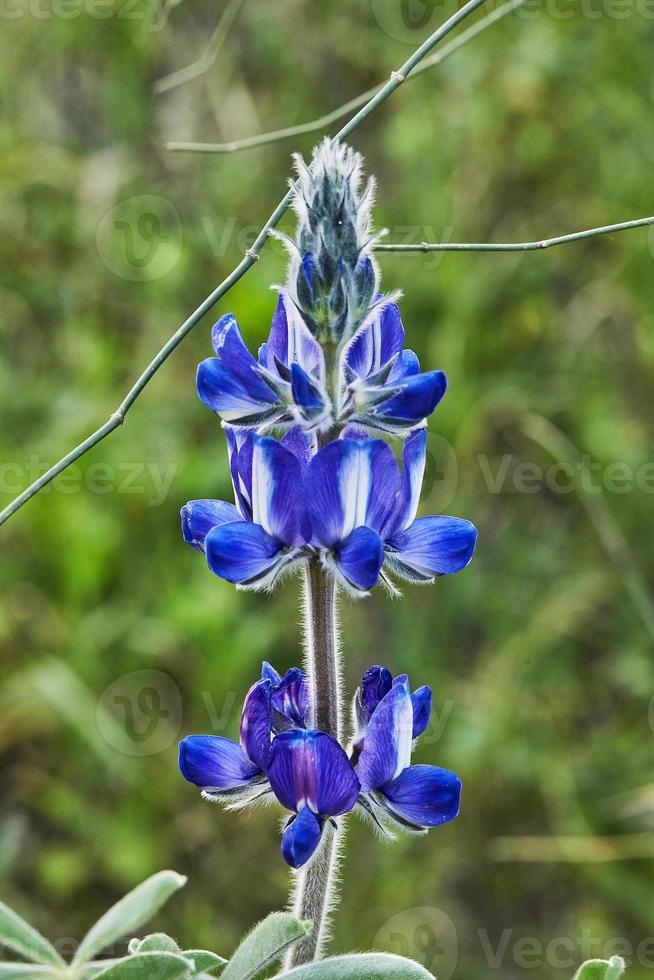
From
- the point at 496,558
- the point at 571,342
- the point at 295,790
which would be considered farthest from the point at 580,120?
the point at 295,790

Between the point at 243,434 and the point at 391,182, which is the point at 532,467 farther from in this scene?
the point at 243,434

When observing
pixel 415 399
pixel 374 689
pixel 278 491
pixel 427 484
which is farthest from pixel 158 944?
pixel 427 484

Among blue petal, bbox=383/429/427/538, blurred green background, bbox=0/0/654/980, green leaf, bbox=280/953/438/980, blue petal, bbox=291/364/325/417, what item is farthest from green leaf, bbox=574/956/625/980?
blurred green background, bbox=0/0/654/980

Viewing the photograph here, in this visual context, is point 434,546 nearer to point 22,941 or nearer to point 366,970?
point 366,970

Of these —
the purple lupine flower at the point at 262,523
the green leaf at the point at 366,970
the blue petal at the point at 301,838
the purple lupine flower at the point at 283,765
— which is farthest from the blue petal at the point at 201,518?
the green leaf at the point at 366,970

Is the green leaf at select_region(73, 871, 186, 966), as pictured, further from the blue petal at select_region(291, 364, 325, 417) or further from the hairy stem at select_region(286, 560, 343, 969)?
the blue petal at select_region(291, 364, 325, 417)
